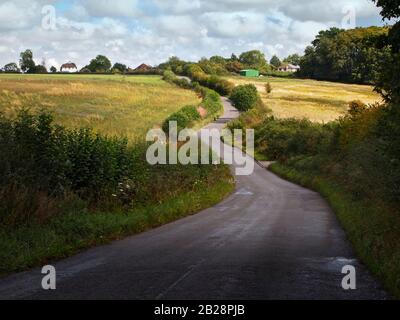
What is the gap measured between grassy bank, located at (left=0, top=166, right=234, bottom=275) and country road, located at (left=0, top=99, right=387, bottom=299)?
1.50 ft

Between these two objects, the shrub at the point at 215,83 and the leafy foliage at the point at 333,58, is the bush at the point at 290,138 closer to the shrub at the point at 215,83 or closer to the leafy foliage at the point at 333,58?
the leafy foliage at the point at 333,58

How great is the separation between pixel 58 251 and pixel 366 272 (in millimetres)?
6524

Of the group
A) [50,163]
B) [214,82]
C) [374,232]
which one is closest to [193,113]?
[214,82]

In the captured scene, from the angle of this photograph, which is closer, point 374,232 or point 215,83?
point 374,232

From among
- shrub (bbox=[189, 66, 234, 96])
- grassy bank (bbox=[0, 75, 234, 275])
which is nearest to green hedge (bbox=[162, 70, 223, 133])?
shrub (bbox=[189, 66, 234, 96])

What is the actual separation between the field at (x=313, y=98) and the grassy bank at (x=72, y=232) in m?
64.2

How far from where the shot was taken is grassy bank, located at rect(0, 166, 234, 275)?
11383mm

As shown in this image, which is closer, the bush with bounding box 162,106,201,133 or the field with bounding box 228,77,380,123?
the bush with bounding box 162,106,201,133

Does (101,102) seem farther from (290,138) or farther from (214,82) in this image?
(214,82)

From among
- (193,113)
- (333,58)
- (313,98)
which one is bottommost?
(193,113)

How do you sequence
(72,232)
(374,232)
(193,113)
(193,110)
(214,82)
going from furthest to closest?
(214,82) → (193,110) → (193,113) → (374,232) → (72,232)

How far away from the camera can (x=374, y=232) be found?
14188 millimetres

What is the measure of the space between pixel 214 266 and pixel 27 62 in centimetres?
16586

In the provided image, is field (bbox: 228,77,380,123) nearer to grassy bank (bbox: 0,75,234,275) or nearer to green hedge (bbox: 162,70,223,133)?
green hedge (bbox: 162,70,223,133)
